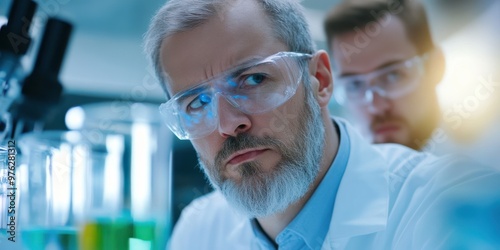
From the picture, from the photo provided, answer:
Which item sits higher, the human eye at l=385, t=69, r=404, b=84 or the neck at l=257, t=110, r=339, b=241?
the human eye at l=385, t=69, r=404, b=84

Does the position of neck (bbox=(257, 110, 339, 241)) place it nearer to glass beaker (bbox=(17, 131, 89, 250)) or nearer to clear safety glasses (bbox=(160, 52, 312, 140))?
clear safety glasses (bbox=(160, 52, 312, 140))

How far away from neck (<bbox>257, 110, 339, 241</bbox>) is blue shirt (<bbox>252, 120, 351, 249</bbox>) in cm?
1

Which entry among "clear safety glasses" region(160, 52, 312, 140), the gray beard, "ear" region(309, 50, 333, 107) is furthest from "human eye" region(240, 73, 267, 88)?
"ear" region(309, 50, 333, 107)

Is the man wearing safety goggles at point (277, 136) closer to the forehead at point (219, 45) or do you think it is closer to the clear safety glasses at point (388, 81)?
the forehead at point (219, 45)

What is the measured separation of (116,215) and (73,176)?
0.11m

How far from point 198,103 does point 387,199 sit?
0.48 meters

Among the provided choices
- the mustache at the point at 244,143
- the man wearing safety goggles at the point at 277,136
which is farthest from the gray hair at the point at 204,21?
the mustache at the point at 244,143

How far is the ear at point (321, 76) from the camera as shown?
3.80ft

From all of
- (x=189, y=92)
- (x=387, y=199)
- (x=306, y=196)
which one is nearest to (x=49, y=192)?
(x=189, y=92)

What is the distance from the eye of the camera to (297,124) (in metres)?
1.06

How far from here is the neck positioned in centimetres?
116

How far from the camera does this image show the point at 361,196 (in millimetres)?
1117

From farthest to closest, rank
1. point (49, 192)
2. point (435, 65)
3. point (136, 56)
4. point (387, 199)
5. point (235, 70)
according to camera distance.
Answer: point (136, 56), point (435, 65), point (387, 199), point (235, 70), point (49, 192)

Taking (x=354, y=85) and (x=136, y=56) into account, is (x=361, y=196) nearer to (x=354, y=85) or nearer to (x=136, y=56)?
(x=354, y=85)
